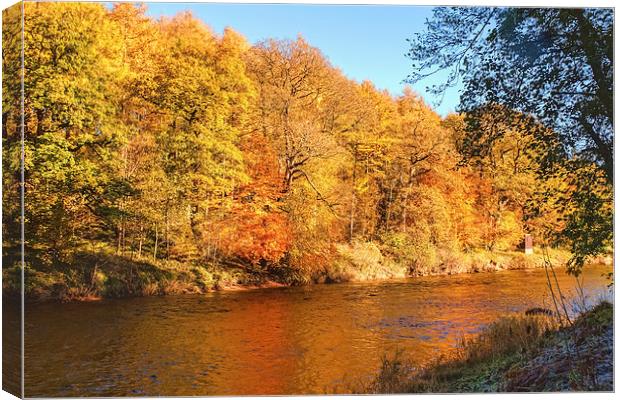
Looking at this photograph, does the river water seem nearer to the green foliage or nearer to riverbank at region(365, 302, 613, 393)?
riverbank at region(365, 302, 613, 393)

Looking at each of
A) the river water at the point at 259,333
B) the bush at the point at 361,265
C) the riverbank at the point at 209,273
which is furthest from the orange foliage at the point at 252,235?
the bush at the point at 361,265

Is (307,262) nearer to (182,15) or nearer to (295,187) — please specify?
(295,187)

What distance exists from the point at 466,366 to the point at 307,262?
6.73m

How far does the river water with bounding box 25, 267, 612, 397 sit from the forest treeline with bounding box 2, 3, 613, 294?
34.6 inches

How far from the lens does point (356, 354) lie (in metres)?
8.54

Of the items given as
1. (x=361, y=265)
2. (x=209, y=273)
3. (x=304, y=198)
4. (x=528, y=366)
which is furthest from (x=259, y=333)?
(x=361, y=265)

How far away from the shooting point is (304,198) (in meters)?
12.9

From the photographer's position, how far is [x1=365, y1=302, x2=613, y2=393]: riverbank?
613cm

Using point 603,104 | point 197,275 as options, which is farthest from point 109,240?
point 603,104

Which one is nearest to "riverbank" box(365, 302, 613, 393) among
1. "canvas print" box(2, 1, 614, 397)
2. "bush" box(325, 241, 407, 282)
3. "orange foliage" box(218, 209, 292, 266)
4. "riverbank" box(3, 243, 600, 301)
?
"canvas print" box(2, 1, 614, 397)

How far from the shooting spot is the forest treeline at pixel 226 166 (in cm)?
1016

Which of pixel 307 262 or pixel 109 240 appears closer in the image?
pixel 109 240

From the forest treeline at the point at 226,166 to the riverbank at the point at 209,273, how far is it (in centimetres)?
4

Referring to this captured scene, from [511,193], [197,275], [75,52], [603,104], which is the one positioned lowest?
[197,275]
